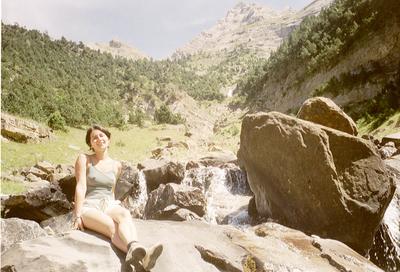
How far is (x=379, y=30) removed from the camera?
131 ft

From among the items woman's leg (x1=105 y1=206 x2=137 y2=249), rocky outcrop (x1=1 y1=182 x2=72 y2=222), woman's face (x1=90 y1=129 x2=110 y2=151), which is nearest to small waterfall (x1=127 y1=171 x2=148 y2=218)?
rocky outcrop (x1=1 y1=182 x2=72 y2=222)

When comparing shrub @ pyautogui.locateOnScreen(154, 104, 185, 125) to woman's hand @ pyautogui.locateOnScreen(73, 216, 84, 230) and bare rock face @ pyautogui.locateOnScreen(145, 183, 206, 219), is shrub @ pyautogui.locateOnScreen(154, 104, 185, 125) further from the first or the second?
woman's hand @ pyautogui.locateOnScreen(73, 216, 84, 230)

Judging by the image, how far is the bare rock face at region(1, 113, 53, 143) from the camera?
97.6ft

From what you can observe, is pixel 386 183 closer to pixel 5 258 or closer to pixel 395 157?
pixel 395 157

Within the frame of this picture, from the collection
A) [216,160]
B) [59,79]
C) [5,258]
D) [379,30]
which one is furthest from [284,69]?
[5,258]

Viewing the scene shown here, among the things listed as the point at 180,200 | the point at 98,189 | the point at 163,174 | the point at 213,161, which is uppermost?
the point at 98,189

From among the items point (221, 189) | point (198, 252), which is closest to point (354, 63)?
point (221, 189)

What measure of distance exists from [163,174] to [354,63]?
94.0ft

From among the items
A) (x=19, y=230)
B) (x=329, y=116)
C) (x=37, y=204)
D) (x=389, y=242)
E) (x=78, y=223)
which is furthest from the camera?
(x=329, y=116)

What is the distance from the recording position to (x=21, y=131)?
1191 inches

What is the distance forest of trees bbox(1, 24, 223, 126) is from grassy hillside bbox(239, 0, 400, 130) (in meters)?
28.2

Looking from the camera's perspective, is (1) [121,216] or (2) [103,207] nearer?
(1) [121,216]

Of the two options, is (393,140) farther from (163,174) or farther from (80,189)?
(80,189)

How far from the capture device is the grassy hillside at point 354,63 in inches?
1384
